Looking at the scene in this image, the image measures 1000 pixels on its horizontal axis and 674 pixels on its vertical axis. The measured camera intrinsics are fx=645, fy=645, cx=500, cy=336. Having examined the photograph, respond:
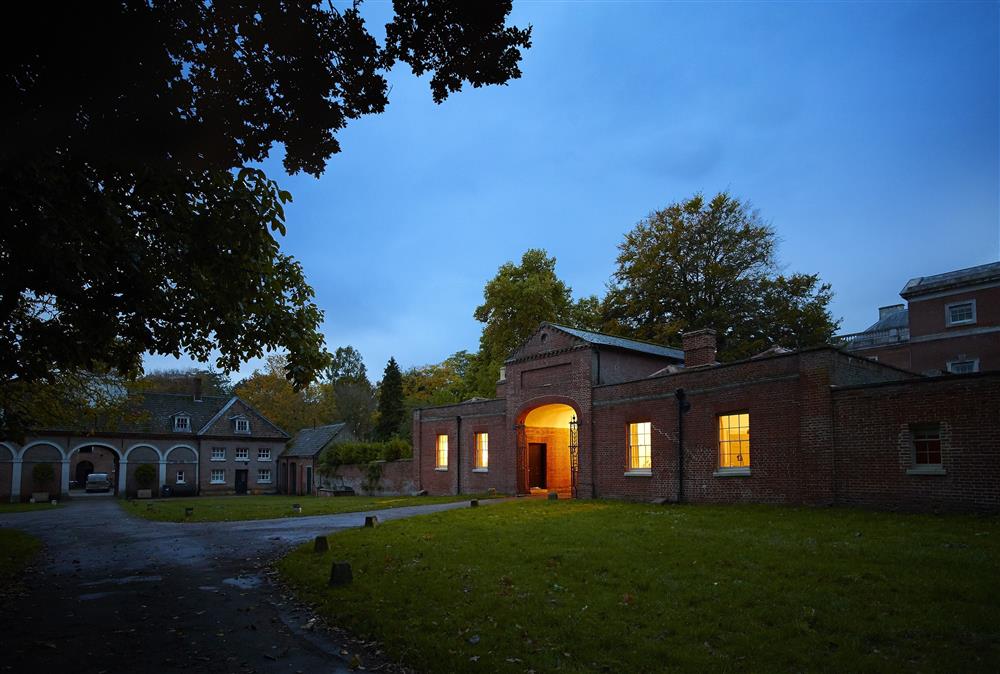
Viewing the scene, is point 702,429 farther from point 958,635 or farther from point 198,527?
point 198,527

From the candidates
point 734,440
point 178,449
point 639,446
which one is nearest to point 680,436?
point 734,440

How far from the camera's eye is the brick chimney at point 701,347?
23.8 metres

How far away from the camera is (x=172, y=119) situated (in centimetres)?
776

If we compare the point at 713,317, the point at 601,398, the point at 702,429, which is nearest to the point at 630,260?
the point at 713,317

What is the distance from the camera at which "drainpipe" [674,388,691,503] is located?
71.1 ft

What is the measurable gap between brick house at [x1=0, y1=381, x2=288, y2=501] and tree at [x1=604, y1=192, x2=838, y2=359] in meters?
32.7

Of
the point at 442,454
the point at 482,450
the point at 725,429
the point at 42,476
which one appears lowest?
the point at 42,476

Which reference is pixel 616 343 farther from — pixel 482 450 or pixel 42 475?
pixel 42 475

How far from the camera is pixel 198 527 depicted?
20.4m

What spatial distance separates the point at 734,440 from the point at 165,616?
660 inches

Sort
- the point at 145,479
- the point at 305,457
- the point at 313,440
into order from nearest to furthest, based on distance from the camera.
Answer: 1. the point at 145,479
2. the point at 305,457
3. the point at 313,440

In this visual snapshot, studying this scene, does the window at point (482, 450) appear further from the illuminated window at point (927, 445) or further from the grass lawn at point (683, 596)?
the illuminated window at point (927, 445)

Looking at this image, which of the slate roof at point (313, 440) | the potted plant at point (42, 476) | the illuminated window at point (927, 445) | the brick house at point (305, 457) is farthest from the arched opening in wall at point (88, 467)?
the illuminated window at point (927, 445)

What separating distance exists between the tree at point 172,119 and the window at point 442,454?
24.8 m
